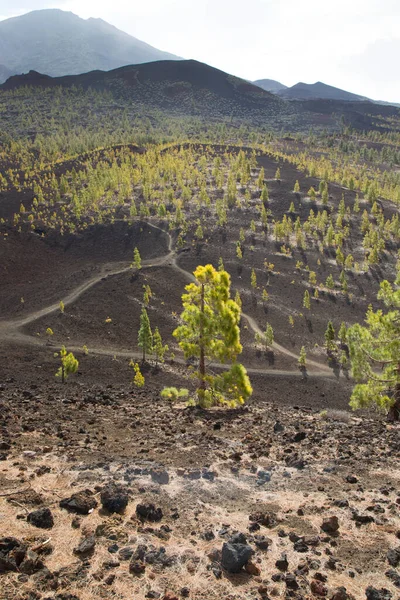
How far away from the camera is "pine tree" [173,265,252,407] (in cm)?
2123

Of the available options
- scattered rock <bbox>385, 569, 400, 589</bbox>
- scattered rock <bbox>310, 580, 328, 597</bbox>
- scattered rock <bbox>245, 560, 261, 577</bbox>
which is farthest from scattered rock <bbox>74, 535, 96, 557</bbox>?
scattered rock <bbox>385, 569, 400, 589</bbox>

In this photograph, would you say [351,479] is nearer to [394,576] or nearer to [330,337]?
[394,576]

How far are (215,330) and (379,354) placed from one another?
324 inches

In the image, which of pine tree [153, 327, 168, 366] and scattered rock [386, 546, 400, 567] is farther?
pine tree [153, 327, 168, 366]

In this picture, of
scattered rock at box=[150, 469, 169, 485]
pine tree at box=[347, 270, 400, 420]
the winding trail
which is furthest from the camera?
the winding trail

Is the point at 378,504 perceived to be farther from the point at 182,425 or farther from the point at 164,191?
the point at 164,191

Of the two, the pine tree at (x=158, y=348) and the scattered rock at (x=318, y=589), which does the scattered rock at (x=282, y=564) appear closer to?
the scattered rock at (x=318, y=589)

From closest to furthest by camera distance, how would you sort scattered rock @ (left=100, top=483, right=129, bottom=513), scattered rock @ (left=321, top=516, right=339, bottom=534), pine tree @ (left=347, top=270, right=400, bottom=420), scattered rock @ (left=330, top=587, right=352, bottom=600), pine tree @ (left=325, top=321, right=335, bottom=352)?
scattered rock @ (left=330, top=587, right=352, bottom=600) < scattered rock @ (left=321, top=516, right=339, bottom=534) < scattered rock @ (left=100, top=483, right=129, bottom=513) < pine tree @ (left=347, top=270, right=400, bottom=420) < pine tree @ (left=325, top=321, right=335, bottom=352)

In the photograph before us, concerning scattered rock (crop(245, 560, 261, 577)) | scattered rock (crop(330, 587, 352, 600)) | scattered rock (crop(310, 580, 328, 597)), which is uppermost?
scattered rock (crop(330, 587, 352, 600))

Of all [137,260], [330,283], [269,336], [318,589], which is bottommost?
[269,336]

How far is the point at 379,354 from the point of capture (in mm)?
18094

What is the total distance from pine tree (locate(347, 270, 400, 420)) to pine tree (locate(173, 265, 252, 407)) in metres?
5.67

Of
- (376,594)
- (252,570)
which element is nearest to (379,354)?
(376,594)

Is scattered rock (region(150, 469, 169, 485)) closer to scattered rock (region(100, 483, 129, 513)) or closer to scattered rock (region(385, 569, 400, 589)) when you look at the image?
scattered rock (region(100, 483, 129, 513))
